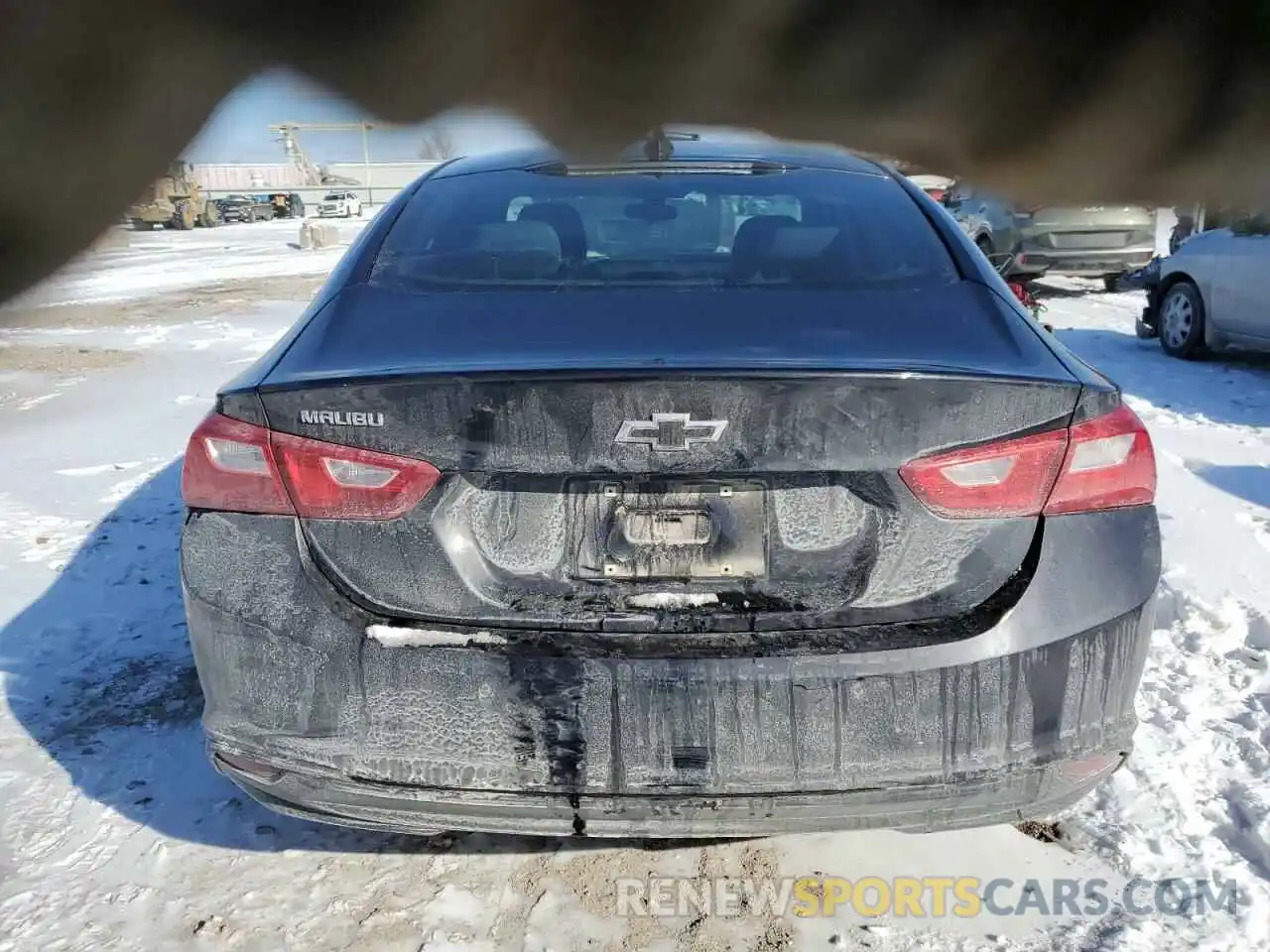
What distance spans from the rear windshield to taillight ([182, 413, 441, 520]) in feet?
1.95

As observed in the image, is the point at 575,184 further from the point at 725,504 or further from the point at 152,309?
the point at 152,309

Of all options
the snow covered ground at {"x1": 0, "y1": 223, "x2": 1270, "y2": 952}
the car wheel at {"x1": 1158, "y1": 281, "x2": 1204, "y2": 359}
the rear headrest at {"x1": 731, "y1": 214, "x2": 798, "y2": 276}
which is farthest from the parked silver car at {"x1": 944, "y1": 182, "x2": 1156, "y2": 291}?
the car wheel at {"x1": 1158, "y1": 281, "x2": 1204, "y2": 359}

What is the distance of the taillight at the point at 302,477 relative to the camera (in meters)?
1.50

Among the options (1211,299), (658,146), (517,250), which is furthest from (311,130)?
(1211,299)

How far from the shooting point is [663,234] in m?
2.33

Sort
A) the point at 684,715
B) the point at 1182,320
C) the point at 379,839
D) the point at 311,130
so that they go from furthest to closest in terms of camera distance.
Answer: the point at 1182,320 < the point at 379,839 < the point at 684,715 < the point at 311,130

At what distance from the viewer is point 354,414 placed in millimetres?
1506

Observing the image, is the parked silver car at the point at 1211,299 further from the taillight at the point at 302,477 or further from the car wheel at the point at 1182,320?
the taillight at the point at 302,477

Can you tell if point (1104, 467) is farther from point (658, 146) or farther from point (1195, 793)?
point (658, 146)

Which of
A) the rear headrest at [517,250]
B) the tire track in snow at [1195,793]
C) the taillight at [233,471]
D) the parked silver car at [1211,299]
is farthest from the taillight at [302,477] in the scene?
the parked silver car at [1211,299]

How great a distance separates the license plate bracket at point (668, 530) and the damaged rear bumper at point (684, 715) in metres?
0.15

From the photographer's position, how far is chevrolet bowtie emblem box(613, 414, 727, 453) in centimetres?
146

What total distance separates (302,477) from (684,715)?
0.74m

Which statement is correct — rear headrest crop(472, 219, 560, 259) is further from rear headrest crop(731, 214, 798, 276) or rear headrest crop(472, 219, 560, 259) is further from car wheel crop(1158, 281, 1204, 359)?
car wheel crop(1158, 281, 1204, 359)
